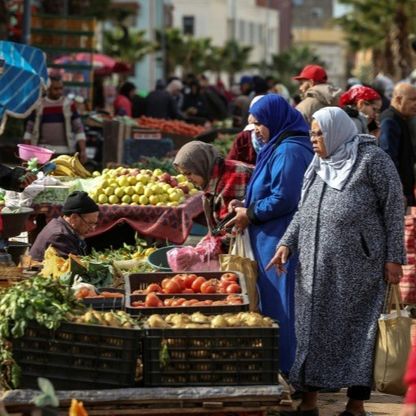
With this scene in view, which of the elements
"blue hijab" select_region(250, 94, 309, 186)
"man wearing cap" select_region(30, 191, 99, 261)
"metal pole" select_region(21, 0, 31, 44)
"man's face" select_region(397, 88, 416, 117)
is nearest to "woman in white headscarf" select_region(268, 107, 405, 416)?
"blue hijab" select_region(250, 94, 309, 186)

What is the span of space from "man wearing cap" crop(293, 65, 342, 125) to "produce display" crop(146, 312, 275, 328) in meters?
4.63

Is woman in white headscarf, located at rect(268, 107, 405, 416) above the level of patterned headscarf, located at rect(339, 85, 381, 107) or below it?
below

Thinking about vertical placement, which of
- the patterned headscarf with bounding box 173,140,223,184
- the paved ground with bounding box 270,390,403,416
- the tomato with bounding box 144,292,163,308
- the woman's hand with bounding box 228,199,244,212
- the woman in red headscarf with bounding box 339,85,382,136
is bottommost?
the paved ground with bounding box 270,390,403,416

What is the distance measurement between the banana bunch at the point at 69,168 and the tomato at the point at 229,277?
517 centimetres

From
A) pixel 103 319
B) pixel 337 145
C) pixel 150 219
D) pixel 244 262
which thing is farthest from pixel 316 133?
pixel 150 219

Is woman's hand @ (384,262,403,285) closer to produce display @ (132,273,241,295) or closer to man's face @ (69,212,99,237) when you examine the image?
produce display @ (132,273,241,295)

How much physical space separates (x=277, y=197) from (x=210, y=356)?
174 cm

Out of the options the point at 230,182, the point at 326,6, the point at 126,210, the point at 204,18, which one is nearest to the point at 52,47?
the point at 126,210

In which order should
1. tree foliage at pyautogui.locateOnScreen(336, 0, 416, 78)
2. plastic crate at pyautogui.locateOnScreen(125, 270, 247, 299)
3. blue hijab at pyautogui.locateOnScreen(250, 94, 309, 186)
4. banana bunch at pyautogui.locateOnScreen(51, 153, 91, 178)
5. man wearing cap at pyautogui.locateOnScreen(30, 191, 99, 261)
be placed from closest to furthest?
plastic crate at pyautogui.locateOnScreen(125, 270, 247, 299) → blue hijab at pyautogui.locateOnScreen(250, 94, 309, 186) → man wearing cap at pyautogui.locateOnScreen(30, 191, 99, 261) → banana bunch at pyautogui.locateOnScreen(51, 153, 91, 178) → tree foliage at pyautogui.locateOnScreen(336, 0, 416, 78)

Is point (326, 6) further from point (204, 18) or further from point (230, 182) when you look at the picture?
point (230, 182)

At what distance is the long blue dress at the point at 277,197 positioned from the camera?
26.8 ft

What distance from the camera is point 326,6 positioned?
168 metres

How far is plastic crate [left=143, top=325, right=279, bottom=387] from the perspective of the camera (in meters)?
6.60

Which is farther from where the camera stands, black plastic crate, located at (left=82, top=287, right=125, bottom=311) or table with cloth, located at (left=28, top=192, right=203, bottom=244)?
table with cloth, located at (left=28, top=192, right=203, bottom=244)
